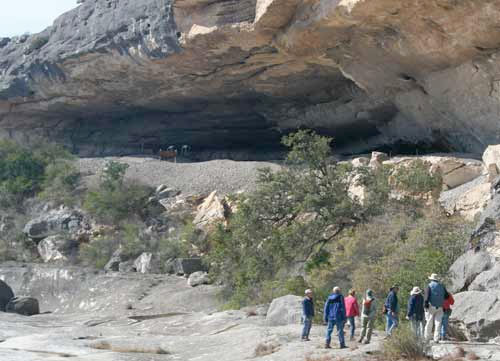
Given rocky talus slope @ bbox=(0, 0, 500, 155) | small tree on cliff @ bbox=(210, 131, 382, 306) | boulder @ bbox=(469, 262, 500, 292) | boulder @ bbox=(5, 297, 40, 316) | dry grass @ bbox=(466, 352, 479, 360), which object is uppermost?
rocky talus slope @ bbox=(0, 0, 500, 155)

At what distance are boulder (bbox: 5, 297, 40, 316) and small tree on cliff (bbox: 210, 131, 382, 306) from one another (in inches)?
245

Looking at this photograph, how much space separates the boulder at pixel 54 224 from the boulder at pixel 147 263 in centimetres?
479

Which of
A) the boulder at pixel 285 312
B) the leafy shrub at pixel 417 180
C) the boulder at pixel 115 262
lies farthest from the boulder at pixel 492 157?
the boulder at pixel 115 262

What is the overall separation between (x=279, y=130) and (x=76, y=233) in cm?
1190

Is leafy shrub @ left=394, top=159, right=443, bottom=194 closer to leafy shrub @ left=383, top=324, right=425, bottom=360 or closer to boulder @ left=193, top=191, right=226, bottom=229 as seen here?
boulder @ left=193, top=191, right=226, bottom=229

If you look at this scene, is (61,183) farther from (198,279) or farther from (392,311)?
(392,311)

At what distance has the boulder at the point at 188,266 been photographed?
28.2 meters

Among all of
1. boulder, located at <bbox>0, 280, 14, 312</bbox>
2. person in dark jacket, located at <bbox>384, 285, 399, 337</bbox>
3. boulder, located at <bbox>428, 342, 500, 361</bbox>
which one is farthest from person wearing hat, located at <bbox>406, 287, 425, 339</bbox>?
boulder, located at <bbox>0, 280, 14, 312</bbox>

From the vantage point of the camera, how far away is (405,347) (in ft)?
39.1

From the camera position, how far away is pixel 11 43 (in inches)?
1618

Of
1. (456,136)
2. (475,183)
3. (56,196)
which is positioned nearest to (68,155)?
(56,196)

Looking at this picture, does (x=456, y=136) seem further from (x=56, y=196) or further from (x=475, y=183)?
(x=56, y=196)

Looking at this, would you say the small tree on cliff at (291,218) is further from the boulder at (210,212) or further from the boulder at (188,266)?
the boulder at (210,212)

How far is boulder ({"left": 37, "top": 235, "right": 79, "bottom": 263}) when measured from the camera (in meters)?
32.1
